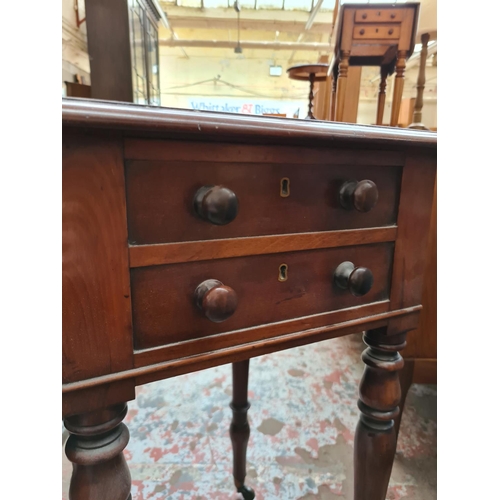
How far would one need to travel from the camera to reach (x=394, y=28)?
1.29 meters

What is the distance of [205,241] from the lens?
355 millimetres

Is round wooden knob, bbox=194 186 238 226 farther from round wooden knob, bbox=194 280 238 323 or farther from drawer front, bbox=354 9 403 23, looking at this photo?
drawer front, bbox=354 9 403 23

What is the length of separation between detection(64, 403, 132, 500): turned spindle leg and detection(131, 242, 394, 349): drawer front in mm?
80

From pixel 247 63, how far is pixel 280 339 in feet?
18.8

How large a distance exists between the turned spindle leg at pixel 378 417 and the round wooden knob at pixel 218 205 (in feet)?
1.09

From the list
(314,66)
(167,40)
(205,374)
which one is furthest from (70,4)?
(205,374)

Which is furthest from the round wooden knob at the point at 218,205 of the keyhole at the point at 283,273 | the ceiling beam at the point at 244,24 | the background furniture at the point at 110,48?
the ceiling beam at the point at 244,24

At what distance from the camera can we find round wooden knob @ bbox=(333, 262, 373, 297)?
16.7 inches

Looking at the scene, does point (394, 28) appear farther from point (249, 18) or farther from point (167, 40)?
point (167, 40)

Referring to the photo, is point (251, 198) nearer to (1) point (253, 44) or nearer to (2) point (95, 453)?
(2) point (95, 453)

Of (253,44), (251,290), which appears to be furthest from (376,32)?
(253,44)

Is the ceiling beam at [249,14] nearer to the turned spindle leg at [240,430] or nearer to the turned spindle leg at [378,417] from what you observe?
the turned spindle leg at [240,430]

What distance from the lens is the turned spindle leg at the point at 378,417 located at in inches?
20.8

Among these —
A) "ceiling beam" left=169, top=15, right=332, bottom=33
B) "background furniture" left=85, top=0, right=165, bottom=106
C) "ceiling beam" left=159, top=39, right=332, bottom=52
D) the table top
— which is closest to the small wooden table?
the table top
